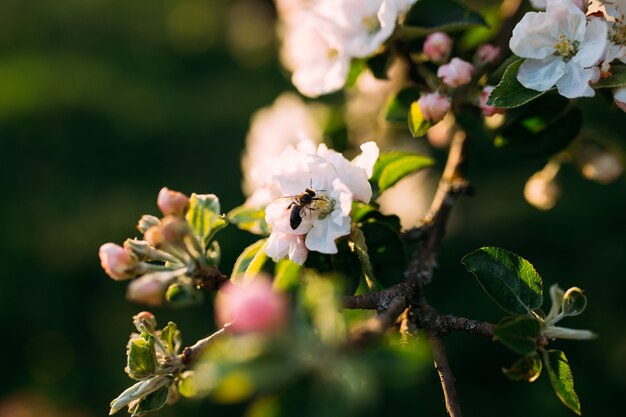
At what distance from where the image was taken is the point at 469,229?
3.08m

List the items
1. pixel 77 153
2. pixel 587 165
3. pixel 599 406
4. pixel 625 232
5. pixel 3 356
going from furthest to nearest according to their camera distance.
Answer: pixel 77 153
pixel 3 356
pixel 625 232
pixel 599 406
pixel 587 165

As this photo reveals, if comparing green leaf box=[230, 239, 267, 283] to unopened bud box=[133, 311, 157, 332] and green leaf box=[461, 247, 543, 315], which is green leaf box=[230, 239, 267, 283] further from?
green leaf box=[461, 247, 543, 315]

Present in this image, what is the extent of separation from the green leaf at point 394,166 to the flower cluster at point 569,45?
0.26m

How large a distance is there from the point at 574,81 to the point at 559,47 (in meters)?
0.06

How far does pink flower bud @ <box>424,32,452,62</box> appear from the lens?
1.33 metres

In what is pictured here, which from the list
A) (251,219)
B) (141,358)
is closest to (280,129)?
(251,219)

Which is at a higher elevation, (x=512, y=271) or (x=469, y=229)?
(x=512, y=271)

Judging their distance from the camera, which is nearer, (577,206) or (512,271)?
(512,271)

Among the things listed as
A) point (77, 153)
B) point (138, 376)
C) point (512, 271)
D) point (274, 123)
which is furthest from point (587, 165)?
point (77, 153)

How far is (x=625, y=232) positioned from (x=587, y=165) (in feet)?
5.09

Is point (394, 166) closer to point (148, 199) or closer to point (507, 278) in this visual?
point (507, 278)

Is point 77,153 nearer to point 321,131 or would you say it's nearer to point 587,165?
point 321,131

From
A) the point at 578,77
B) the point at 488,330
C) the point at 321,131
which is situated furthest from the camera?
the point at 321,131

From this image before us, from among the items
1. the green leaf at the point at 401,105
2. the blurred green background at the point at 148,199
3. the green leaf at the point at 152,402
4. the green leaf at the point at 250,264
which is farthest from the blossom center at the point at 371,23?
the blurred green background at the point at 148,199
